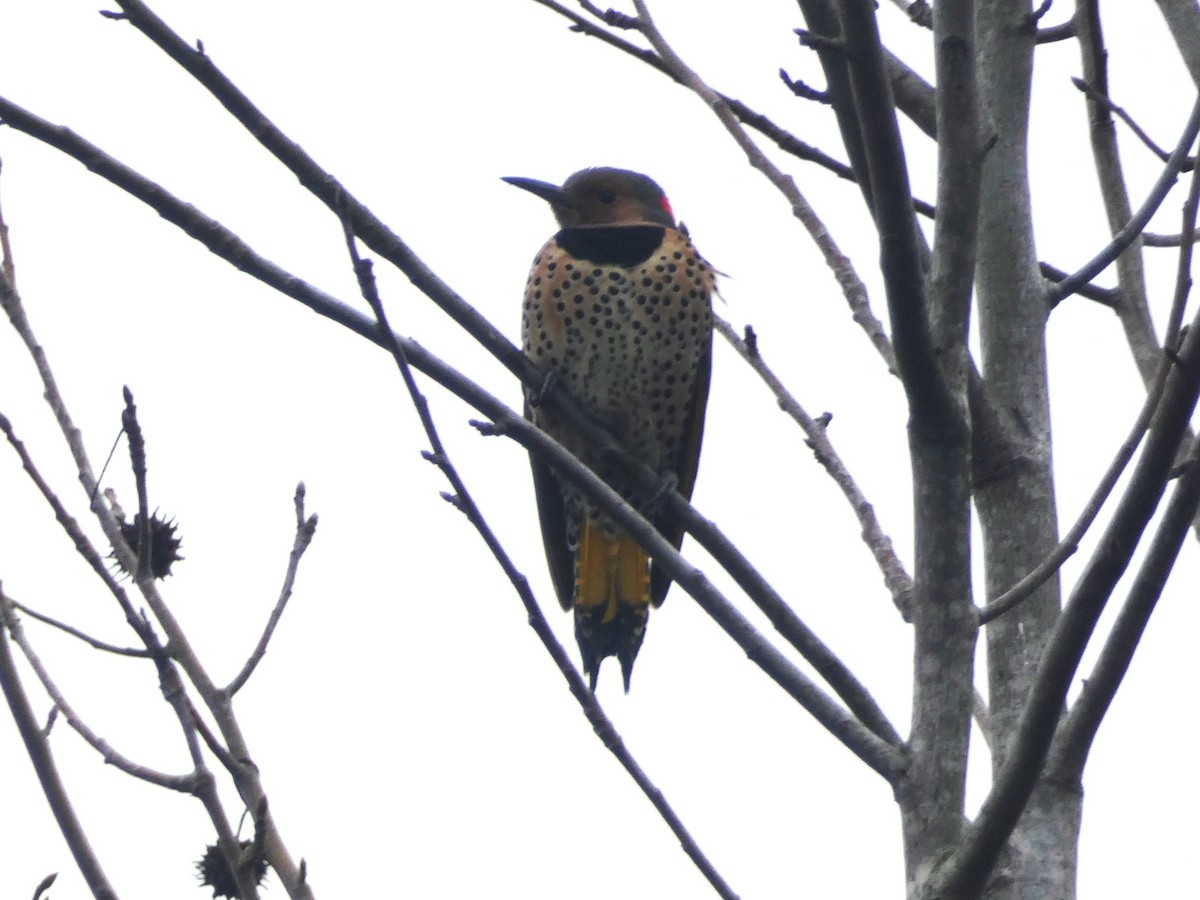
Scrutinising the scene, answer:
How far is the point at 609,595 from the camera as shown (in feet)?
16.8

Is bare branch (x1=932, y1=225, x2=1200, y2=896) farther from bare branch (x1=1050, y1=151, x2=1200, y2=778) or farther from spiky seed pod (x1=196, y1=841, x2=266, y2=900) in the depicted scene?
spiky seed pod (x1=196, y1=841, x2=266, y2=900)

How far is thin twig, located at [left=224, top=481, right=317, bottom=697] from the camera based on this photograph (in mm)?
2329

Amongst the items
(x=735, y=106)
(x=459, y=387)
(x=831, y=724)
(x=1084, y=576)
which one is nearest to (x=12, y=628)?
(x=459, y=387)

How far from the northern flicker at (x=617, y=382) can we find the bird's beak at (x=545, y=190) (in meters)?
0.31

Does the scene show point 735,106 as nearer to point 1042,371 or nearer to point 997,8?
point 997,8

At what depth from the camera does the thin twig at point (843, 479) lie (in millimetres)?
2977

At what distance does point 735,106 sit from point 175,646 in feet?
6.77

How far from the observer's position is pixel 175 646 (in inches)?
86.6

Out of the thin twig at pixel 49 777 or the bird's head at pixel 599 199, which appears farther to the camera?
the bird's head at pixel 599 199

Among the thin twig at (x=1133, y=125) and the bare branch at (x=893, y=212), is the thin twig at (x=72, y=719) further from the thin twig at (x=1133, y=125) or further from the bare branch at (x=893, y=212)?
the thin twig at (x=1133, y=125)

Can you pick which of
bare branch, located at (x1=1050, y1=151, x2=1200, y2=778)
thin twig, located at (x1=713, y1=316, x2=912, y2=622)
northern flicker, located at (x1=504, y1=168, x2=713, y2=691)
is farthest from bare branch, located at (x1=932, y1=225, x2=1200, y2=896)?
northern flicker, located at (x1=504, y1=168, x2=713, y2=691)

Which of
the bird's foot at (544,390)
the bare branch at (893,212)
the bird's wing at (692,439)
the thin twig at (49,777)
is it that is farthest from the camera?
the bird's wing at (692,439)

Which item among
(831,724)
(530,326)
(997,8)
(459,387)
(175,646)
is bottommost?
(831,724)

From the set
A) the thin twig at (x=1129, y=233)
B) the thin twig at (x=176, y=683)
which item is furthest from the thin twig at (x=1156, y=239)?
the thin twig at (x=176, y=683)
